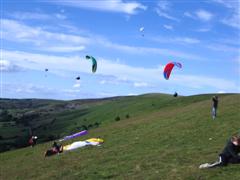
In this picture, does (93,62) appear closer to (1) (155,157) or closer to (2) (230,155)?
(1) (155,157)

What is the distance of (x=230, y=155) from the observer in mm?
19500

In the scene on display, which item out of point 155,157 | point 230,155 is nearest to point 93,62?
point 155,157

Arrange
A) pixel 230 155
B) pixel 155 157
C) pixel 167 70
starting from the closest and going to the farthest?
pixel 230 155
pixel 155 157
pixel 167 70

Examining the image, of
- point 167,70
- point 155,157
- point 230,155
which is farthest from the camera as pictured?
point 167,70

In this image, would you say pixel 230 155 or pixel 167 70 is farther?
pixel 167 70

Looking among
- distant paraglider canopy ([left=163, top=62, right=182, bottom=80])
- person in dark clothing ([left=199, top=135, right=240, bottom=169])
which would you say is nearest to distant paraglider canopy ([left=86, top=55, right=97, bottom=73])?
distant paraglider canopy ([left=163, top=62, right=182, bottom=80])

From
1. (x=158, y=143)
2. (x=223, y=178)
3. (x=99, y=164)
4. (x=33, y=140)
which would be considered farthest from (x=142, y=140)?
(x=33, y=140)

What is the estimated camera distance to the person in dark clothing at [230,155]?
19.5 meters

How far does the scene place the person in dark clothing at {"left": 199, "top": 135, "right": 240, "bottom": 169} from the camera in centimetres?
1947

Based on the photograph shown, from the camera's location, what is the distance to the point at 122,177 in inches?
849

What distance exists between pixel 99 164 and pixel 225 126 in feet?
40.5

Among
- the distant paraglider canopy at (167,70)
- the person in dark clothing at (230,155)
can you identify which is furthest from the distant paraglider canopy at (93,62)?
the person in dark clothing at (230,155)

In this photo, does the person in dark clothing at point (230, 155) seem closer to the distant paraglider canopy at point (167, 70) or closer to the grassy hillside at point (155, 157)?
the grassy hillside at point (155, 157)

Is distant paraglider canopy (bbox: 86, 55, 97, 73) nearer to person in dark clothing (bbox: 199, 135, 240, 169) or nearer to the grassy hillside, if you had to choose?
the grassy hillside
